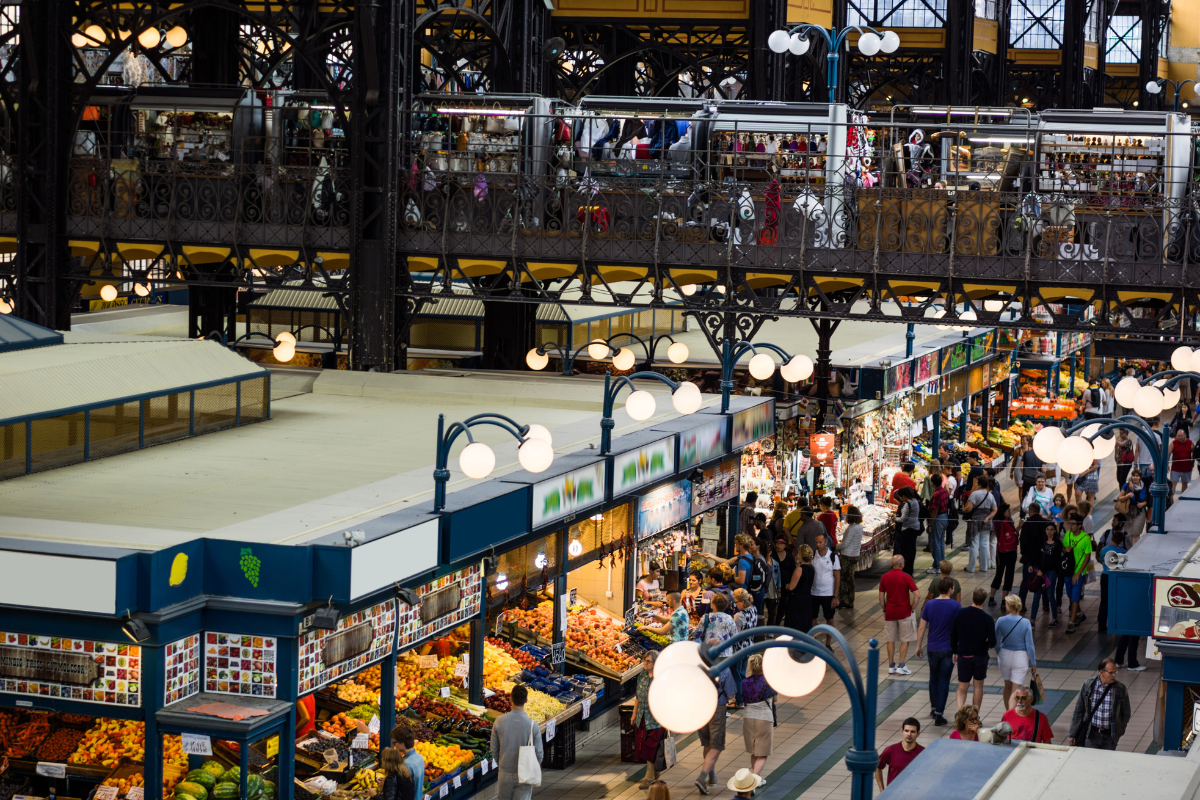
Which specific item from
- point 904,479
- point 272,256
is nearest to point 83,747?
point 272,256

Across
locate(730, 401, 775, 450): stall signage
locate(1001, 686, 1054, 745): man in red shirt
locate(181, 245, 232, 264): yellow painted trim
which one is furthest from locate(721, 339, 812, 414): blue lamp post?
locate(181, 245, 232, 264): yellow painted trim

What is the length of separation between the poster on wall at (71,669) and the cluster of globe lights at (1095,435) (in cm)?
808

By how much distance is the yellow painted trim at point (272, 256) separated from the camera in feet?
80.6

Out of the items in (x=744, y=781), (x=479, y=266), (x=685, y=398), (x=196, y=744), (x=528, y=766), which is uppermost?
(x=479, y=266)

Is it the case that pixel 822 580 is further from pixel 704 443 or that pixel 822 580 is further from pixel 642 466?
pixel 642 466

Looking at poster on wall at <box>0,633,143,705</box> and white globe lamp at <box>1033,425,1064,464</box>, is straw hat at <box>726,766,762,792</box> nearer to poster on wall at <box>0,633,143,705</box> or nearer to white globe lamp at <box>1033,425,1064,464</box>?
white globe lamp at <box>1033,425,1064,464</box>

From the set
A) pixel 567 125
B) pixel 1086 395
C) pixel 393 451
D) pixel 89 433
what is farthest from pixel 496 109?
pixel 1086 395

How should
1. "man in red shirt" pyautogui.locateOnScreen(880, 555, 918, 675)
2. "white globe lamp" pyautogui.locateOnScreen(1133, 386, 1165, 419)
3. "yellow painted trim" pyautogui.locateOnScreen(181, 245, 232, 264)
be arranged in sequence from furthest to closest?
1. "yellow painted trim" pyautogui.locateOnScreen(181, 245, 232, 264)
2. "man in red shirt" pyautogui.locateOnScreen(880, 555, 918, 675)
3. "white globe lamp" pyautogui.locateOnScreen(1133, 386, 1165, 419)

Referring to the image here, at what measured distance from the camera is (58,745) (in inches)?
480

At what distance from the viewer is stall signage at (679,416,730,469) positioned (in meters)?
18.2

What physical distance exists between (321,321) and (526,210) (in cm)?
814

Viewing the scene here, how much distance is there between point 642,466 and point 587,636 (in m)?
1.91

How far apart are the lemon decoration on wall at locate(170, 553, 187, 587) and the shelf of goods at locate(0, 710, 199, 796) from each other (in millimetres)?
1416

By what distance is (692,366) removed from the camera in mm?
27172
